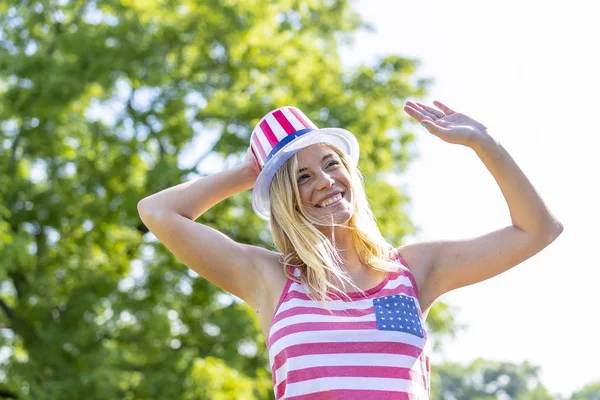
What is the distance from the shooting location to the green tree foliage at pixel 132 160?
1009 cm

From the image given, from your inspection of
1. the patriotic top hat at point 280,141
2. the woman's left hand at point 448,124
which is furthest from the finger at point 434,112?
the patriotic top hat at point 280,141

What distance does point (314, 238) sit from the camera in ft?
7.07

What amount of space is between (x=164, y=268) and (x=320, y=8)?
16.7 feet

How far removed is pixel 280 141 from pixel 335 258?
1.13ft

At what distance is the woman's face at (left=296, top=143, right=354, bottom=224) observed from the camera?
86.4 inches

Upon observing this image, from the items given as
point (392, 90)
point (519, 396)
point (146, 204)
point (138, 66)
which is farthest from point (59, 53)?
point (519, 396)

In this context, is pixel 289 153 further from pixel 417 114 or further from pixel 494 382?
pixel 494 382

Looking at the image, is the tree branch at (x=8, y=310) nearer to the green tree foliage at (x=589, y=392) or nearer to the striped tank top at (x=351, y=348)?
the green tree foliage at (x=589, y=392)

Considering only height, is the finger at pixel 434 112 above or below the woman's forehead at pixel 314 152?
above

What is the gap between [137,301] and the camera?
10.2m

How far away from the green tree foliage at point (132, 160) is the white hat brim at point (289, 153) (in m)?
7.22

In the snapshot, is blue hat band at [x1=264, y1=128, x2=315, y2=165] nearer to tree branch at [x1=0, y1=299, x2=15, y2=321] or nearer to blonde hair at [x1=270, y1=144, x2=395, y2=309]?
blonde hair at [x1=270, y1=144, x2=395, y2=309]

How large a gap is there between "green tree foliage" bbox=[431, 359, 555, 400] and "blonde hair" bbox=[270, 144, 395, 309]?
2465cm

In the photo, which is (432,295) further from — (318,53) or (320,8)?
(320,8)
